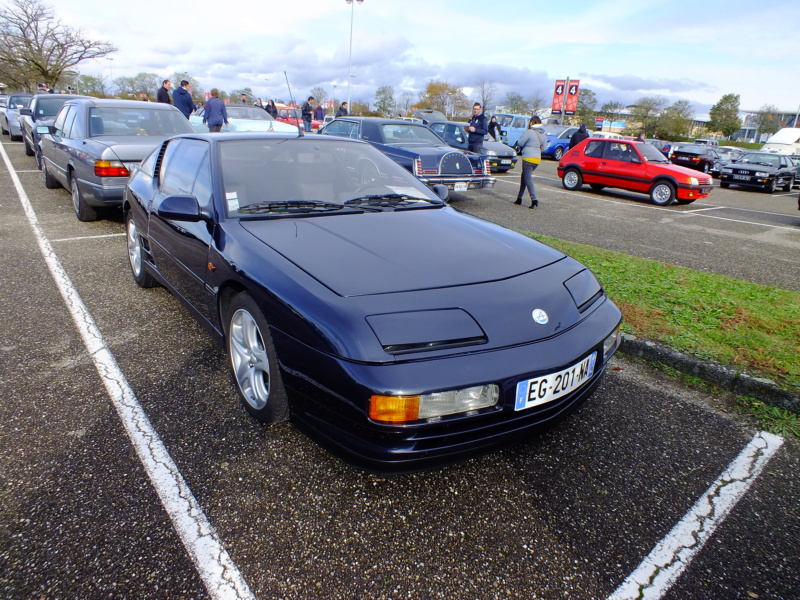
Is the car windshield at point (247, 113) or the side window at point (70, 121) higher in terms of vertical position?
the car windshield at point (247, 113)

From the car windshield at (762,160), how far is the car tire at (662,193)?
30.1 feet

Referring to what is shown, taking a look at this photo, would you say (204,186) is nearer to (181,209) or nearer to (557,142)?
(181,209)

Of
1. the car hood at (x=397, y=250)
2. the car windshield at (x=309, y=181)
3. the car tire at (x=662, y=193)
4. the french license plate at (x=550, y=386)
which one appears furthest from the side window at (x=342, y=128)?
the french license plate at (x=550, y=386)

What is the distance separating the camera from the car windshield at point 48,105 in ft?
40.6

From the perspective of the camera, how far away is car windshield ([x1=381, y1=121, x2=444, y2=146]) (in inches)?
390

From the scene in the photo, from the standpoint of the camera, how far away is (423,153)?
9.38 m

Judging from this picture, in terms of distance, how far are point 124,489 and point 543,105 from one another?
76.1 metres

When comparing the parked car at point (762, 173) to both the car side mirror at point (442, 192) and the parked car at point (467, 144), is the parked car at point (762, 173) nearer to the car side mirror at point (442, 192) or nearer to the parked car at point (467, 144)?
the parked car at point (467, 144)

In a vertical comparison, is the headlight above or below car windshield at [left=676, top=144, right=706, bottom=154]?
below

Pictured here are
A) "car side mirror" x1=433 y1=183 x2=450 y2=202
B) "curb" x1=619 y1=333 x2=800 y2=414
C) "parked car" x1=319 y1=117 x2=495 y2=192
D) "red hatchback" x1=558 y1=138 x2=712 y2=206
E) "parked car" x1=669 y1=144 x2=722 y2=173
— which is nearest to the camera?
"curb" x1=619 y1=333 x2=800 y2=414

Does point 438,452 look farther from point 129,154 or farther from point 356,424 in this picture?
point 129,154

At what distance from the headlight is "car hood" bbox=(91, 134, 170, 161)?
5.53m

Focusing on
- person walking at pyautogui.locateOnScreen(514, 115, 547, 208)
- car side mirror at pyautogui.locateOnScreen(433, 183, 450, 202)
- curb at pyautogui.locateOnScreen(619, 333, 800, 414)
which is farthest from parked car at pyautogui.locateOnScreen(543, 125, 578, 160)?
curb at pyautogui.locateOnScreen(619, 333, 800, 414)

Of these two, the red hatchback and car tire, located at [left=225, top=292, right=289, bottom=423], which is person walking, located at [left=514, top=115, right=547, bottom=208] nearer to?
the red hatchback
